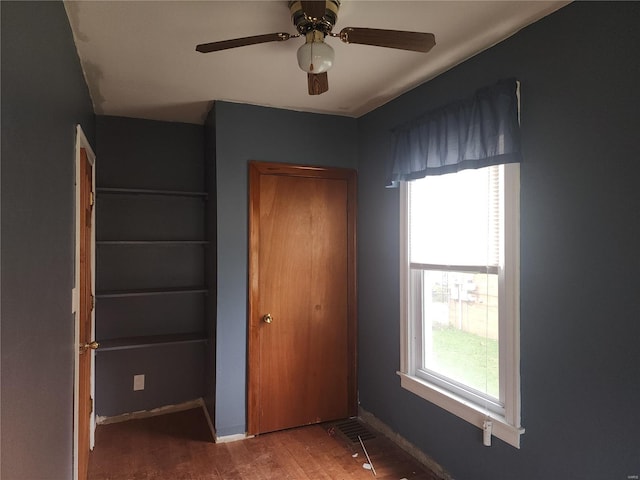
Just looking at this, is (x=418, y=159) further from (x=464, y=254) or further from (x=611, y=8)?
(x=611, y=8)

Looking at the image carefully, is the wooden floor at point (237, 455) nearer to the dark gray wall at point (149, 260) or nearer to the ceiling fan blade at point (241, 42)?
the dark gray wall at point (149, 260)

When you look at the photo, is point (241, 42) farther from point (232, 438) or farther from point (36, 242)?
point (232, 438)

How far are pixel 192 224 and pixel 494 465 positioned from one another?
8.95 feet

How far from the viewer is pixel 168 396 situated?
3.48 metres

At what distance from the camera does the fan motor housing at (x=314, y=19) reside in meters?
1.70

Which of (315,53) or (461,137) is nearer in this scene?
(315,53)

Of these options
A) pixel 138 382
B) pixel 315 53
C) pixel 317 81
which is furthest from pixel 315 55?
pixel 138 382

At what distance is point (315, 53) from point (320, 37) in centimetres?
8

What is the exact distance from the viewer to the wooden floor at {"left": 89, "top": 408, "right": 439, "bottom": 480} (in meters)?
2.56

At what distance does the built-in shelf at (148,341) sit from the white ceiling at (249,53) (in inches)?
69.2

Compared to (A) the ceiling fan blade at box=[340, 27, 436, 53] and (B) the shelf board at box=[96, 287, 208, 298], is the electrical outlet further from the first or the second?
(A) the ceiling fan blade at box=[340, 27, 436, 53]

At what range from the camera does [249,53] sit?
2256 mm

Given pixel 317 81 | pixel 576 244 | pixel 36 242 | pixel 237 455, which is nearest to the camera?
pixel 36 242

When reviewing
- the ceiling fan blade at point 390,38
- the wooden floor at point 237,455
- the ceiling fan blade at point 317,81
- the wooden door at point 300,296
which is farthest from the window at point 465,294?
the ceiling fan blade at point 317,81
